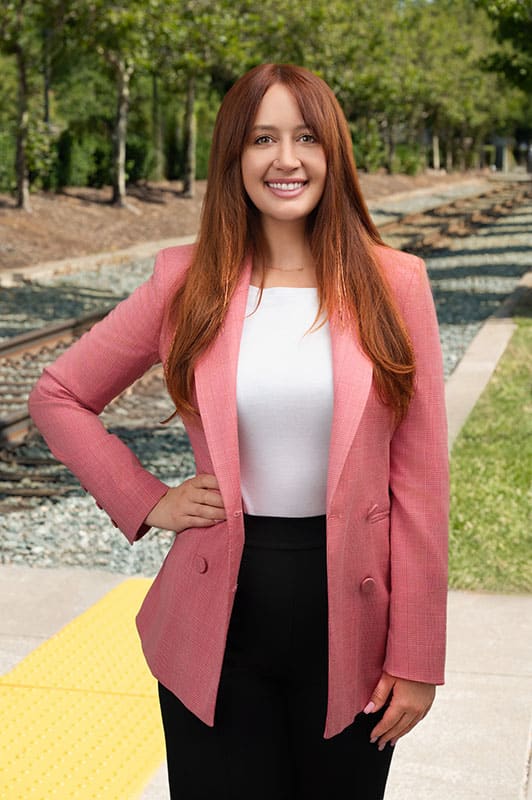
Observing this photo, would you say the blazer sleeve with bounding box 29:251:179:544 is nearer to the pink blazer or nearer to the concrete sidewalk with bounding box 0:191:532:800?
the pink blazer

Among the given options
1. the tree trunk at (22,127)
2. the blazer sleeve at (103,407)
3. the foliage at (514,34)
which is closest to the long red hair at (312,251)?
the blazer sleeve at (103,407)

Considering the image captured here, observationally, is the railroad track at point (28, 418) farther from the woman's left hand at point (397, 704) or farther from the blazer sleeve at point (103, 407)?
the woman's left hand at point (397, 704)

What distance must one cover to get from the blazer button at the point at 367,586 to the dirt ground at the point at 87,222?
18874mm

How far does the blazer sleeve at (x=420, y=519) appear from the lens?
7.78 feet

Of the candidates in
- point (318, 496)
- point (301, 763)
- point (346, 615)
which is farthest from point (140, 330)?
point (301, 763)

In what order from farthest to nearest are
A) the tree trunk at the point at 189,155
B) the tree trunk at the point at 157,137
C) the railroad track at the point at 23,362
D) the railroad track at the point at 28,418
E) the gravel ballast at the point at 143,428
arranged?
the tree trunk at the point at 157,137
the tree trunk at the point at 189,155
the railroad track at the point at 23,362
the railroad track at the point at 28,418
the gravel ballast at the point at 143,428

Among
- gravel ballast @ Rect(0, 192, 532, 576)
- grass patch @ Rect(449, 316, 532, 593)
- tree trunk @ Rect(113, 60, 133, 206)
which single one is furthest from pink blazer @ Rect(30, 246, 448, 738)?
tree trunk @ Rect(113, 60, 133, 206)

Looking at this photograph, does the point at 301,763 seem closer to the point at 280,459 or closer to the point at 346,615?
the point at 346,615

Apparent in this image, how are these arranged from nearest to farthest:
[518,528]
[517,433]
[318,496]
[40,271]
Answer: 1. [318,496]
2. [518,528]
3. [517,433]
4. [40,271]

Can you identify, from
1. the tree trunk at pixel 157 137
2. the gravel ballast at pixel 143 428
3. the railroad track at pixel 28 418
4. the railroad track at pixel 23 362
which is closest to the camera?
the gravel ballast at pixel 143 428

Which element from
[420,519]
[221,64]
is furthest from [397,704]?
[221,64]

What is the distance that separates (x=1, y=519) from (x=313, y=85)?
513cm

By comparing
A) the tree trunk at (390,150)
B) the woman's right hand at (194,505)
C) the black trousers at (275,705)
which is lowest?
the tree trunk at (390,150)

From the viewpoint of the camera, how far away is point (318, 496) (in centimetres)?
233
